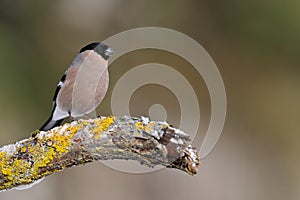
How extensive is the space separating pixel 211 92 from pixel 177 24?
0.22 m

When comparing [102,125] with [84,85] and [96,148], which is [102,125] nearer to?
[96,148]

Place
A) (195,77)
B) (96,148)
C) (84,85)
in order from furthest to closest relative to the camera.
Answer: (195,77) < (84,85) < (96,148)

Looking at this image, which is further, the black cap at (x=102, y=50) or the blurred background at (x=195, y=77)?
the blurred background at (x=195, y=77)

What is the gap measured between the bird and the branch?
0.27 feet

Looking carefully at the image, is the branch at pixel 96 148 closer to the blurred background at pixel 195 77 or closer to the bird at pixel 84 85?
the bird at pixel 84 85

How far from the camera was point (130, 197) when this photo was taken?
125 cm

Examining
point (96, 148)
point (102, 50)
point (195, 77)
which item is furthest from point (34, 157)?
point (195, 77)

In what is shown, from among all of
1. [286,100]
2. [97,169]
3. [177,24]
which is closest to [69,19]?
[177,24]

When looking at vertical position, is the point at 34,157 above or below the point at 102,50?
below

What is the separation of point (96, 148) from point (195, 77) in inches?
33.4

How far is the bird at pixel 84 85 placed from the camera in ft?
1.93

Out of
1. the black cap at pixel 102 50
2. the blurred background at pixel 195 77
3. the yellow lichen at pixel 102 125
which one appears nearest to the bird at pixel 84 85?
the black cap at pixel 102 50

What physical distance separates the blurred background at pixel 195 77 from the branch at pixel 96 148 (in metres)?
0.75

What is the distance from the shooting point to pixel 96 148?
48 centimetres
